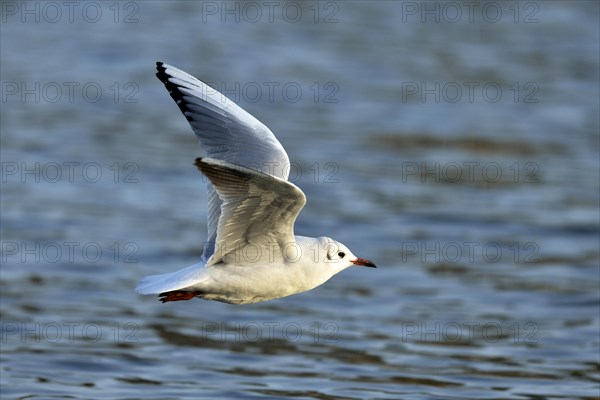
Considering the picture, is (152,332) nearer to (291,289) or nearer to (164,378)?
(164,378)

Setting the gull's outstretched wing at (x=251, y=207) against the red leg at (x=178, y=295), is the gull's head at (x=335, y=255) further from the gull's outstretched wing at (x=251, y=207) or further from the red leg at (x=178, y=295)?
the red leg at (x=178, y=295)

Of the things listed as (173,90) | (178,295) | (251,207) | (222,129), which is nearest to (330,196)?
(222,129)

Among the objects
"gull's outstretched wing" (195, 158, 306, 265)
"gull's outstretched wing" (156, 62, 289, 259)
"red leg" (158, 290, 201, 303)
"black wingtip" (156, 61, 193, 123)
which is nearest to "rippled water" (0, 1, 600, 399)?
"red leg" (158, 290, 201, 303)

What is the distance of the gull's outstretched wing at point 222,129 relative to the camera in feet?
29.1

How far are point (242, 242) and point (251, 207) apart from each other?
1.51ft

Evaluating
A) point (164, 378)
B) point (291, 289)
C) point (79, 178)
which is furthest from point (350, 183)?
point (291, 289)

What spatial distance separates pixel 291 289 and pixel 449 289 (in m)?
6.10

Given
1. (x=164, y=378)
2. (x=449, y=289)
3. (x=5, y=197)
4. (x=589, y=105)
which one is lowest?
(x=164, y=378)

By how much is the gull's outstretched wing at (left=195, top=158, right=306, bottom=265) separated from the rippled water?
267 centimetres

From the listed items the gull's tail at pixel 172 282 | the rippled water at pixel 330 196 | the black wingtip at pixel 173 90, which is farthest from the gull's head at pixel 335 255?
the rippled water at pixel 330 196

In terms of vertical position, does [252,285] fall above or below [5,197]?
below

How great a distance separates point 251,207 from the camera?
28.0 ft

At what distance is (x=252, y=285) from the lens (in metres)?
8.89

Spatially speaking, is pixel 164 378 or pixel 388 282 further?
pixel 388 282
